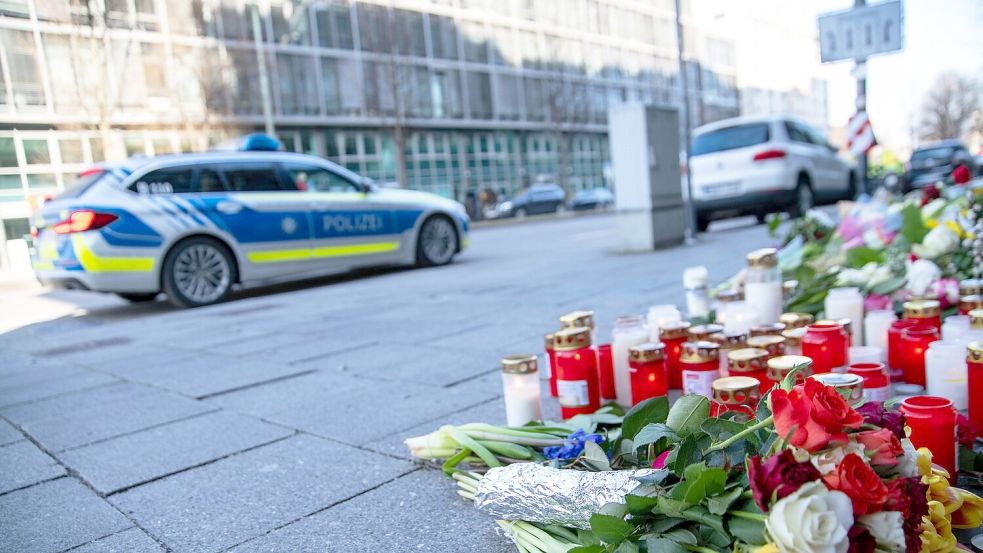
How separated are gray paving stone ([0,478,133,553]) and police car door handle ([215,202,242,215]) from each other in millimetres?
5636

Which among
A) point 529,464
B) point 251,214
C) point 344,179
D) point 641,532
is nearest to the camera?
point 641,532

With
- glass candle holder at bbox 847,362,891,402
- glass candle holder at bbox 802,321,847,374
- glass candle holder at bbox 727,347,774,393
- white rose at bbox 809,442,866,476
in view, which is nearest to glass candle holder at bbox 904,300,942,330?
Answer: glass candle holder at bbox 802,321,847,374

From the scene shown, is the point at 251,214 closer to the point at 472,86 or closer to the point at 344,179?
the point at 344,179

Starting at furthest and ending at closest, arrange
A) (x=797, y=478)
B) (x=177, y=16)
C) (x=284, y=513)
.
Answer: (x=177, y=16)
(x=284, y=513)
(x=797, y=478)

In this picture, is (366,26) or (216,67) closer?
(216,67)

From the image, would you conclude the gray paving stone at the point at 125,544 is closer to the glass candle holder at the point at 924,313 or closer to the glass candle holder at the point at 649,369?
the glass candle holder at the point at 649,369

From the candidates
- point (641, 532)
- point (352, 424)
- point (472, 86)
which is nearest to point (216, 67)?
point (472, 86)

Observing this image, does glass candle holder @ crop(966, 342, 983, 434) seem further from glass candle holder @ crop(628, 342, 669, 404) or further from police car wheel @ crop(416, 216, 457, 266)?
police car wheel @ crop(416, 216, 457, 266)

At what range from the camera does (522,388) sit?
2.47 meters

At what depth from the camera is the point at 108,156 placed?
846 inches

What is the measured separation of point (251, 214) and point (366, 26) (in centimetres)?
2946

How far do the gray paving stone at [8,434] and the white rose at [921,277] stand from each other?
4011 mm

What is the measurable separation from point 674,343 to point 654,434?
3.80 ft

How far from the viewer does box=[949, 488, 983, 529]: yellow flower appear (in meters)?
1.47
